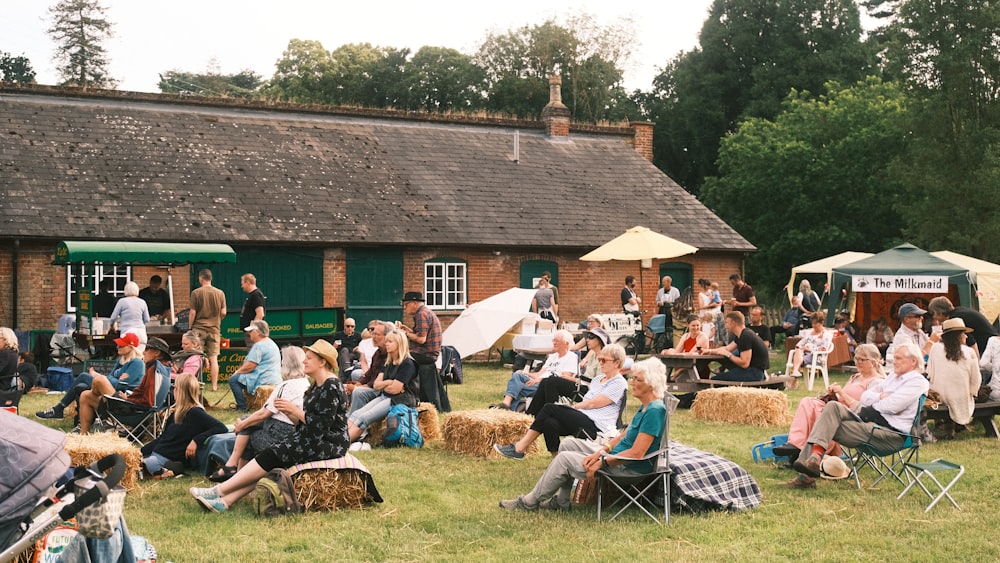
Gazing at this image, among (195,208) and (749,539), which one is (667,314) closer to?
(195,208)

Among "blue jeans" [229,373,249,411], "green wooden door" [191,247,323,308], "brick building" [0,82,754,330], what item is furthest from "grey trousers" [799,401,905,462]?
"green wooden door" [191,247,323,308]

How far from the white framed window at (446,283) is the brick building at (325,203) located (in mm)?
34

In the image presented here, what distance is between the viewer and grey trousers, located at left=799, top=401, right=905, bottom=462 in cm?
863

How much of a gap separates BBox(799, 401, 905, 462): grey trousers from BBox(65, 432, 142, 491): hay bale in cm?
571

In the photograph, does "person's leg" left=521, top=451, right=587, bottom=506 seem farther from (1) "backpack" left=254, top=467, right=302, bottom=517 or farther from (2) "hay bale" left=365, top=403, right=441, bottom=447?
(2) "hay bale" left=365, top=403, right=441, bottom=447

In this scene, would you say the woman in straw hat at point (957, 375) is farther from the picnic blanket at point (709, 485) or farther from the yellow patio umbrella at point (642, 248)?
the yellow patio umbrella at point (642, 248)

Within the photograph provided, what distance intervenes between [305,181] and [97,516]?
2012 centimetres

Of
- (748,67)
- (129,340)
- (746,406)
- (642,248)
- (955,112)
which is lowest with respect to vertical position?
(746,406)

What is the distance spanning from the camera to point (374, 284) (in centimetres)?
2402

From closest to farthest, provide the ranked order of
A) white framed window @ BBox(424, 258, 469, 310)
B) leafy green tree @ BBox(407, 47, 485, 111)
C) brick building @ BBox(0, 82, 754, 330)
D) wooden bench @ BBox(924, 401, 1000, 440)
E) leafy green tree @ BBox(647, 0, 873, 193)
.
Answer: wooden bench @ BBox(924, 401, 1000, 440) < brick building @ BBox(0, 82, 754, 330) < white framed window @ BBox(424, 258, 469, 310) < leafy green tree @ BBox(647, 0, 873, 193) < leafy green tree @ BBox(407, 47, 485, 111)

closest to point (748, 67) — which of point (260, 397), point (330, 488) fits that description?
point (260, 397)

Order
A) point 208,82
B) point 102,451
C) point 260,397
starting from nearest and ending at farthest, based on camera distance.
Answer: point 102,451 → point 260,397 → point 208,82

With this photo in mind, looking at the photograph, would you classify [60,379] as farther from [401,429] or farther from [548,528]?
[548,528]

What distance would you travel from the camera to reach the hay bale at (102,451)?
8.40 metres
